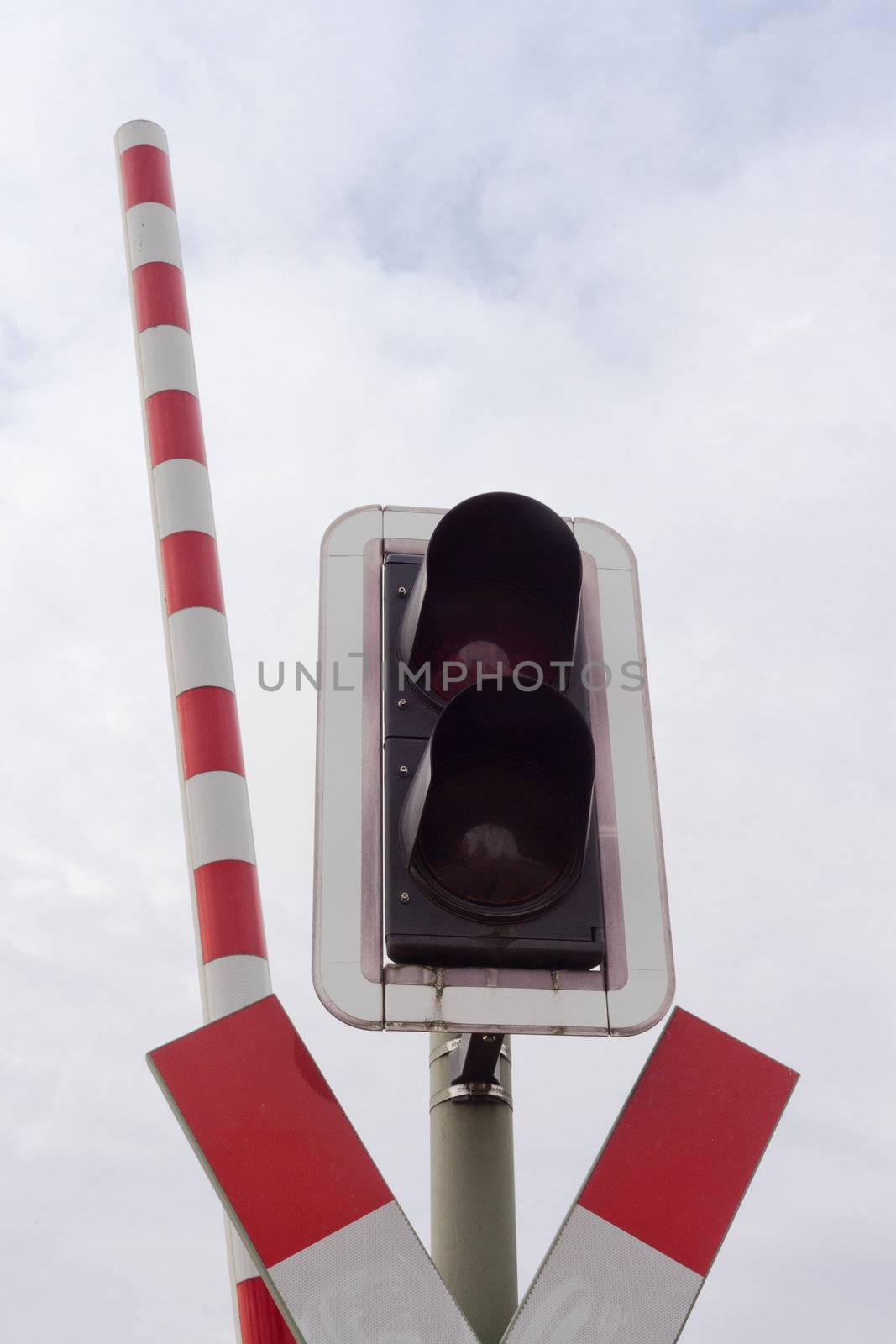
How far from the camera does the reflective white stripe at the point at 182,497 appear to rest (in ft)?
14.5

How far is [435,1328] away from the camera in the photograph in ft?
5.37

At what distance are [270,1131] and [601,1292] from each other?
45 centimetres

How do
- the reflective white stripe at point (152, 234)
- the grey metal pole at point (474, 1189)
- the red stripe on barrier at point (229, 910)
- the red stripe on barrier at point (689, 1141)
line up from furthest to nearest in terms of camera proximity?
1. the reflective white stripe at point (152, 234)
2. the red stripe on barrier at point (229, 910)
3. the grey metal pole at point (474, 1189)
4. the red stripe on barrier at point (689, 1141)

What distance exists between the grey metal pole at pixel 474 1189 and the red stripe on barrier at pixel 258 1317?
1.08 m

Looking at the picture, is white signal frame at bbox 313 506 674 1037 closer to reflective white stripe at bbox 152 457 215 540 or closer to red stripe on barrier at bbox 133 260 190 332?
reflective white stripe at bbox 152 457 215 540

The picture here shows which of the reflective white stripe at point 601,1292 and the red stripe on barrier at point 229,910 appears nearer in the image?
the reflective white stripe at point 601,1292

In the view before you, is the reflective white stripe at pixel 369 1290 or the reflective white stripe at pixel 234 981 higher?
the reflective white stripe at pixel 234 981

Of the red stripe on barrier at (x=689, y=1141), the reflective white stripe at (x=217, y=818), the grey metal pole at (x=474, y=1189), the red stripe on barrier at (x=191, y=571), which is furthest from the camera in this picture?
the red stripe on barrier at (x=191, y=571)

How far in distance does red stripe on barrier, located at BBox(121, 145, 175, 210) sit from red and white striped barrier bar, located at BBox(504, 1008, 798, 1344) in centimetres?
418

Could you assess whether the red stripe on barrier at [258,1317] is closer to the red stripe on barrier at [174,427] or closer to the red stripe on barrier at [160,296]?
the red stripe on barrier at [174,427]

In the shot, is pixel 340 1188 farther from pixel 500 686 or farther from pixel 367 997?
pixel 500 686

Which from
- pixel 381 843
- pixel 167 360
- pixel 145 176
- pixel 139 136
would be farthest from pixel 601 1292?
pixel 139 136

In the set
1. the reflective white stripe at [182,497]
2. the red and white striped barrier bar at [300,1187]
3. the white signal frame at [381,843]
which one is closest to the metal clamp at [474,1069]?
the white signal frame at [381,843]

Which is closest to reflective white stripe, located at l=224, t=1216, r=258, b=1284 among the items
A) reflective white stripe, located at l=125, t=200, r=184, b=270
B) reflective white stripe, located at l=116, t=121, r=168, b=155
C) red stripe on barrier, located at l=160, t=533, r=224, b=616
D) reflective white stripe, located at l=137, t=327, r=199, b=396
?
red stripe on barrier, located at l=160, t=533, r=224, b=616
